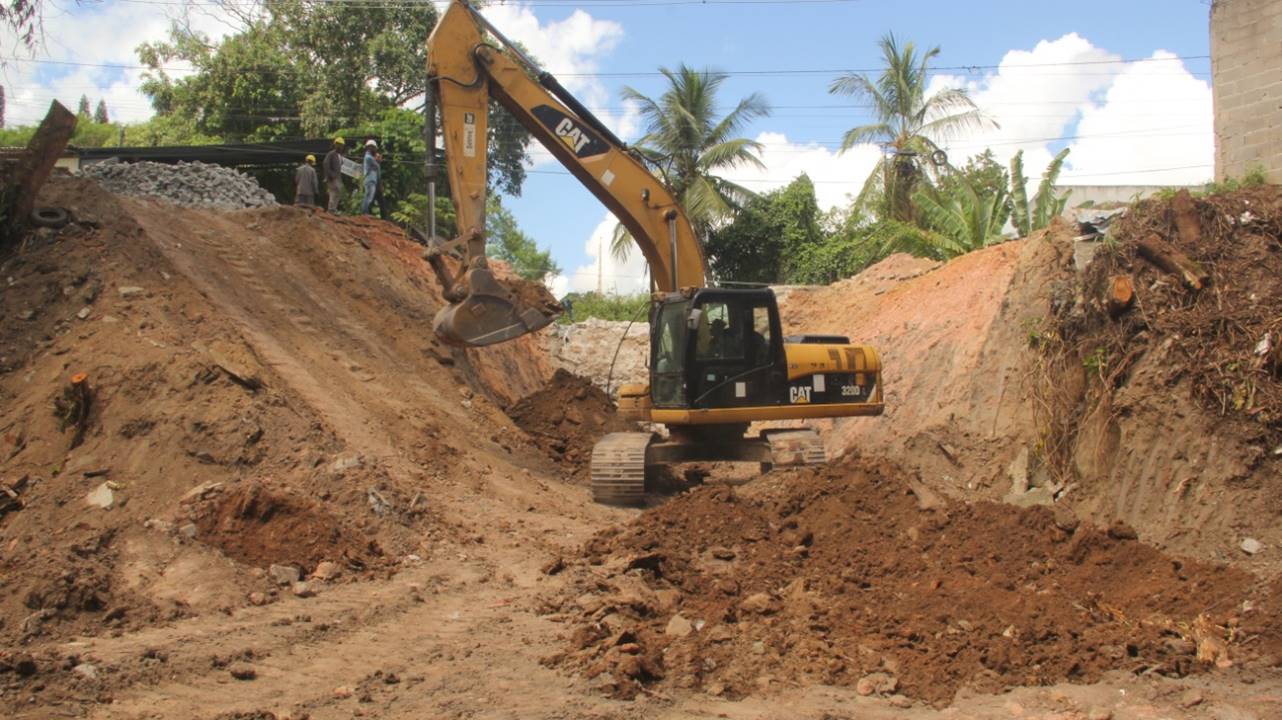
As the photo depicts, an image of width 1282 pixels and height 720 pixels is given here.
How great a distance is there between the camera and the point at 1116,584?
7.81m

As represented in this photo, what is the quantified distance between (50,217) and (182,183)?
4.66 metres

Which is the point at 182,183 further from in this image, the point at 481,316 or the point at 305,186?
the point at 481,316

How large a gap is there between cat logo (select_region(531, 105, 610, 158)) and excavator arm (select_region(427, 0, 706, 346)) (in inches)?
0.5

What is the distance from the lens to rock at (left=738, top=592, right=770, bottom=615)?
7852mm

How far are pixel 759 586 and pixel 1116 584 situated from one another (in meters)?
2.54

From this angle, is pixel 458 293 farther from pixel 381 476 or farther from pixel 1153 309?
pixel 1153 309

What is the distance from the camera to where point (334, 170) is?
19.0 metres

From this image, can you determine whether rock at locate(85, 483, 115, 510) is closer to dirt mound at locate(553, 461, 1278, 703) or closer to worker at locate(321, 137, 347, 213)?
dirt mound at locate(553, 461, 1278, 703)

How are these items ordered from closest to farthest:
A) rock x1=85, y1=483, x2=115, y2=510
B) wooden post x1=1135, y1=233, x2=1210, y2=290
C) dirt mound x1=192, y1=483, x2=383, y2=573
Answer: dirt mound x1=192, y1=483, x2=383, y2=573, wooden post x1=1135, y1=233, x2=1210, y2=290, rock x1=85, y1=483, x2=115, y2=510

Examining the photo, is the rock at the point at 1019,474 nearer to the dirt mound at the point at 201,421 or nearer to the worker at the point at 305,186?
the dirt mound at the point at 201,421

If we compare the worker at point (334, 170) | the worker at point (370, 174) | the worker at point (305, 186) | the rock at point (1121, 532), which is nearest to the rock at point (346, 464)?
the rock at point (1121, 532)

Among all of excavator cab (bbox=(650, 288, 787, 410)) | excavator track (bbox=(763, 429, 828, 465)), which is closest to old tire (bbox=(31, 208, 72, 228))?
excavator cab (bbox=(650, 288, 787, 410))

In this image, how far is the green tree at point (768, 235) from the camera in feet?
111

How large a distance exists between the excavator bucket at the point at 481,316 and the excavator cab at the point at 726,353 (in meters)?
1.74
